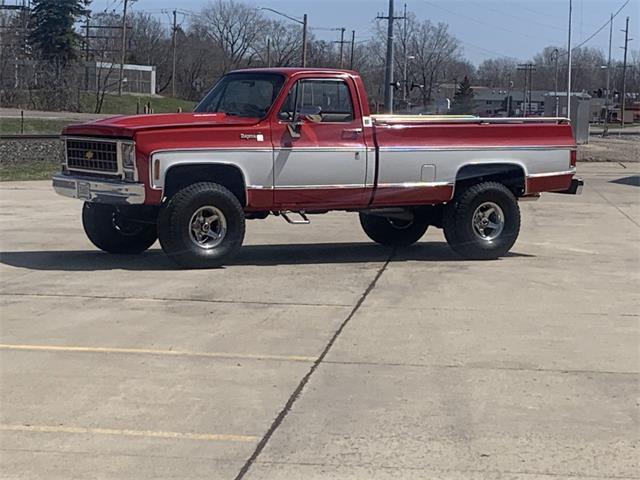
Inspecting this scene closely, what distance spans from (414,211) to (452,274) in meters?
1.76

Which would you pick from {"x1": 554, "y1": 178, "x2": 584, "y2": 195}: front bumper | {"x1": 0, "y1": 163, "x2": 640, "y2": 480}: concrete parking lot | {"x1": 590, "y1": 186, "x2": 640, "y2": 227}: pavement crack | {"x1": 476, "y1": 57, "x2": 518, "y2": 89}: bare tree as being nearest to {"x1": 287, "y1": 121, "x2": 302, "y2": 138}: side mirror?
{"x1": 0, "y1": 163, "x2": 640, "y2": 480}: concrete parking lot

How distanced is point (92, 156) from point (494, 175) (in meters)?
4.76

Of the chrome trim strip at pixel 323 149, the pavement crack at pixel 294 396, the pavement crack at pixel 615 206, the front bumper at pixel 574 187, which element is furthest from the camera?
the pavement crack at pixel 615 206

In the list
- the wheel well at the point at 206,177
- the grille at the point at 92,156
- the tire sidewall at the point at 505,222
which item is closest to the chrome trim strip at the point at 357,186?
the wheel well at the point at 206,177

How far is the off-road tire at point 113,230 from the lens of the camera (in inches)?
450

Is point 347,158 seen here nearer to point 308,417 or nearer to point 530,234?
point 530,234

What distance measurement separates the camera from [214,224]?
34.7ft

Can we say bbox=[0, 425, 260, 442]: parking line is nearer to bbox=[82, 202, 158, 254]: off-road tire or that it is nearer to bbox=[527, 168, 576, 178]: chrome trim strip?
bbox=[82, 202, 158, 254]: off-road tire

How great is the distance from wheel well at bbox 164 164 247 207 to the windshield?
75 centimetres

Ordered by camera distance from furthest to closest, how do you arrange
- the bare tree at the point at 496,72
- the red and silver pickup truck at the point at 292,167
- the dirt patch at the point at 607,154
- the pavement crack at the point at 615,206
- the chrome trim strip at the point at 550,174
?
1. the bare tree at the point at 496,72
2. the dirt patch at the point at 607,154
3. the pavement crack at the point at 615,206
4. the chrome trim strip at the point at 550,174
5. the red and silver pickup truck at the point at 292,167

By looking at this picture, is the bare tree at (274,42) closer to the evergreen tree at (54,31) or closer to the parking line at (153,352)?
the evergreen tree at (54,31)

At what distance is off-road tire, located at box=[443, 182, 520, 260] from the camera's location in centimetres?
1172

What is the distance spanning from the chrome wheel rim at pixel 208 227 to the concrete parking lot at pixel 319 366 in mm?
347

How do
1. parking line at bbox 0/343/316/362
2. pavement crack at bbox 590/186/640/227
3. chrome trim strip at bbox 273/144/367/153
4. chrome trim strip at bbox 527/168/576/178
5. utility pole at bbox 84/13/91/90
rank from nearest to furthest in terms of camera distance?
parking line at bbox 0/343/316/362
chrome trim strip at bbox 273/144/367/153
chrome trim strip at bbox 527/168/576/178
pavement crack at bbox 590/186/640/227
utility pole at bbox 84/13/91/90
